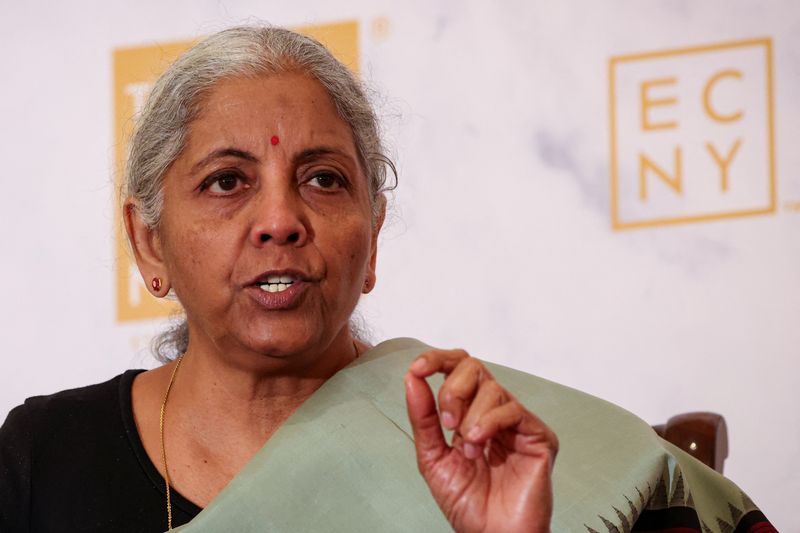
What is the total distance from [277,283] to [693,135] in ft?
3.79

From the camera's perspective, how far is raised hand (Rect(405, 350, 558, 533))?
172 cm

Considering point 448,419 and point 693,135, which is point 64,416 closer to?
A: point 448,419

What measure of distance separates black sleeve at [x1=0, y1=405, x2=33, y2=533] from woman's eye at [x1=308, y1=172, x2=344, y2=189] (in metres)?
0.63

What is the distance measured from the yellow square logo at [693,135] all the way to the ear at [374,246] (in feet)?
2.23

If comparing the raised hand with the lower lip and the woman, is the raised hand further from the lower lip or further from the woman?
the lower lip

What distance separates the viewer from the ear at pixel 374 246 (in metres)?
2.38

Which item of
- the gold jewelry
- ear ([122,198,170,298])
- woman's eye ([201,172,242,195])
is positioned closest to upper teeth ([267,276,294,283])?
woman's eye ([201,172,242,195])

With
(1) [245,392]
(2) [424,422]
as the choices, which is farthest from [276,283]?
(2) [424,422]

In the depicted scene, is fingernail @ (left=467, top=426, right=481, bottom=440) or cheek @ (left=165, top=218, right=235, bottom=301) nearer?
fingernail @ (left=467, top=426, right=481, bottom=440)

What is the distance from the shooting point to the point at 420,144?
3.16m

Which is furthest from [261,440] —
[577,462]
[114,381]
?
[577,462]

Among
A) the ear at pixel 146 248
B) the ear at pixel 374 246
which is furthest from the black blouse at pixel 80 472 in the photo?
the ear at pixel 374 246

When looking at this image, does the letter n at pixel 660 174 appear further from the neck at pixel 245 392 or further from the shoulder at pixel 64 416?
the shoulder at pixel 64 416

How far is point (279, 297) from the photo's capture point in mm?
2135
